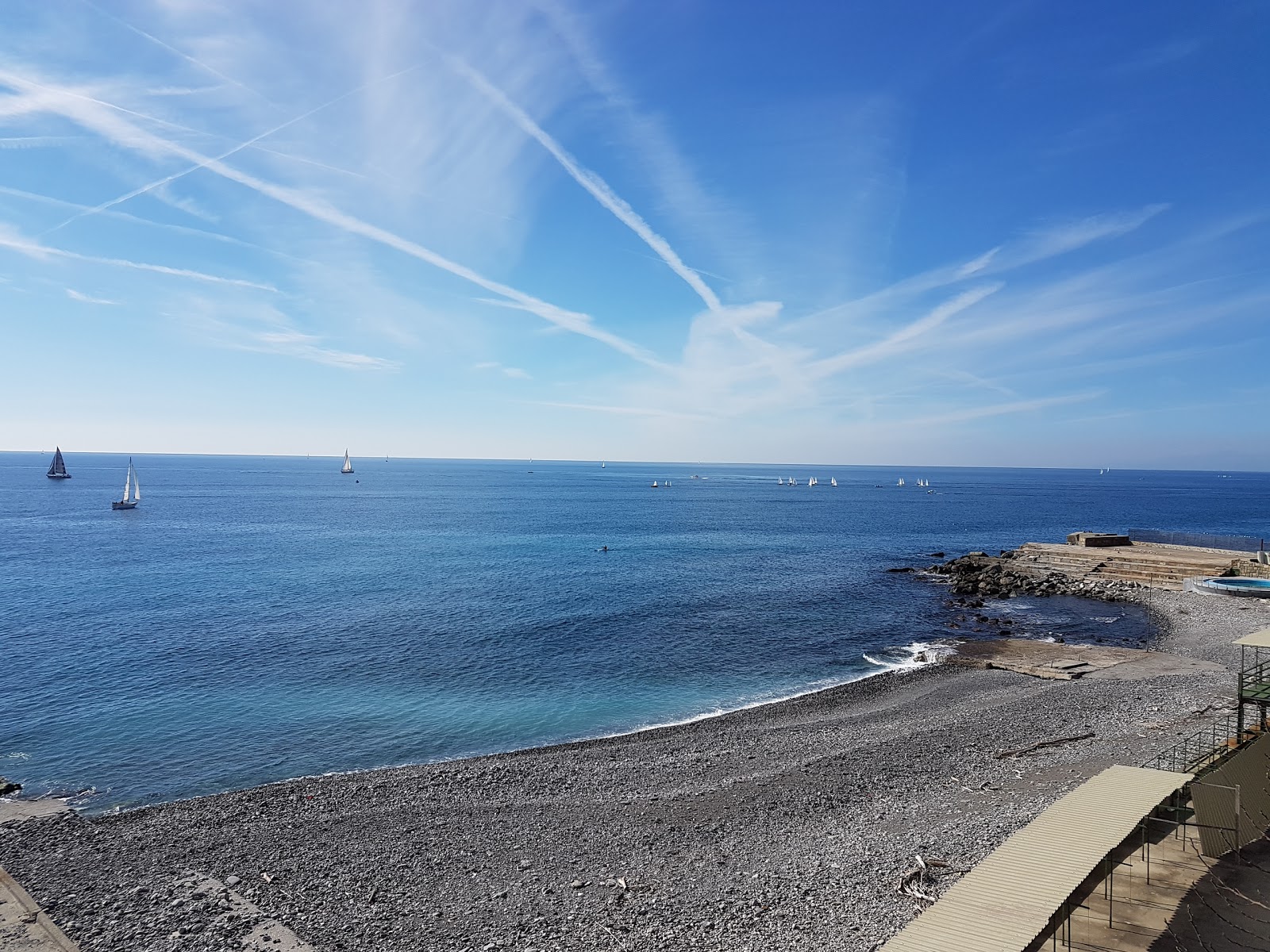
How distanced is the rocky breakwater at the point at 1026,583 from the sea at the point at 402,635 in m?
2.35

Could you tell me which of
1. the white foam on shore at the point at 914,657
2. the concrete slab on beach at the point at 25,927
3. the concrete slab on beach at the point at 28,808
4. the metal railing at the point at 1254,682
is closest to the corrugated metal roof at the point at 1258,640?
the metal railing at the point at 1254,682

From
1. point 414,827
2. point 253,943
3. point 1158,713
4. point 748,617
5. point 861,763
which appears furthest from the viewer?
point 748,617

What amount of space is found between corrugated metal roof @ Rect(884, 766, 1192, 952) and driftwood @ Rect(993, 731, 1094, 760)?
10.4 m

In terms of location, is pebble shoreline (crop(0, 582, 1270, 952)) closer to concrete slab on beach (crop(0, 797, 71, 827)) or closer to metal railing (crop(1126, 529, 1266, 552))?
concrete slab on beach (crop(0, 797, 71, 827))

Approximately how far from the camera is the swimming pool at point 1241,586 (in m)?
52.8

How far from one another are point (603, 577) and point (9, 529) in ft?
302

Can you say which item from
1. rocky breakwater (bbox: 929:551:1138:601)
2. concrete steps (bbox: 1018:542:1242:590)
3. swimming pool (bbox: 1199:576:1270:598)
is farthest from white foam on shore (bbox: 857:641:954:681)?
concrete steps (bbox: 1018:542:1242:590)

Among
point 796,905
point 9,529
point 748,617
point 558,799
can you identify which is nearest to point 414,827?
point 558,799

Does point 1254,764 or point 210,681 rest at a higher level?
point 1254,764

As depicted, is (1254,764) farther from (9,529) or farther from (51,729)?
(9,529)

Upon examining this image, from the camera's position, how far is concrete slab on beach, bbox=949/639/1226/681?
120 feet

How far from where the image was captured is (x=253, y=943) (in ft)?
50.3

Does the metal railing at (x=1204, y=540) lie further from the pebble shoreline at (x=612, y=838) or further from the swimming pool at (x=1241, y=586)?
the pebble shoreline at (x=612, y=838)

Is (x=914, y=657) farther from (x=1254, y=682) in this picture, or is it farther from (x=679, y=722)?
(x=1254, y=682)
